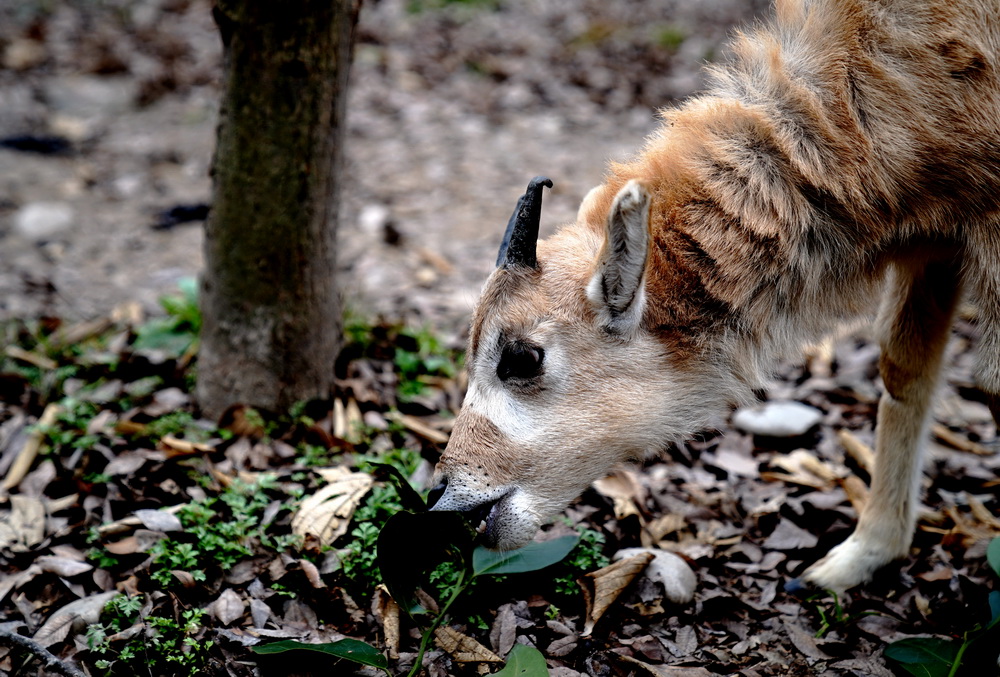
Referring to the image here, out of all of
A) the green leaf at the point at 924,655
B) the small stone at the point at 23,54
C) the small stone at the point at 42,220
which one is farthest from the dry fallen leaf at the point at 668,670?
the small stone at the point at 23,54

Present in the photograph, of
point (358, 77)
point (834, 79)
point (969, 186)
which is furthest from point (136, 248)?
point (969, 186)

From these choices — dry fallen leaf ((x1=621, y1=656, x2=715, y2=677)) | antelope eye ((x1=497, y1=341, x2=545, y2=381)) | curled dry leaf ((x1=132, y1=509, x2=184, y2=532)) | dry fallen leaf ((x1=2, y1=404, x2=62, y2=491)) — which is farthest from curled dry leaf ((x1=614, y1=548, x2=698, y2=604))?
dry fallen leaf ((x1=2, y1=404, x2=62, y2=491))

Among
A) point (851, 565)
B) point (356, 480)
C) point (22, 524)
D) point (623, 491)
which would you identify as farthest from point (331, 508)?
point (851, 565)

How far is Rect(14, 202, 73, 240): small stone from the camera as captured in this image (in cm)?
770

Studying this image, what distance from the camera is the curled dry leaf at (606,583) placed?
3.79 meters

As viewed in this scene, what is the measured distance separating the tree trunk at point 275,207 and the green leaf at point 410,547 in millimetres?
1818

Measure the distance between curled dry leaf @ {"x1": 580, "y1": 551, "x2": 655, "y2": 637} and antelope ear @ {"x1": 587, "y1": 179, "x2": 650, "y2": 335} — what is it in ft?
3.94

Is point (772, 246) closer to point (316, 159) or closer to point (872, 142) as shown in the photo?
point (872, 142)

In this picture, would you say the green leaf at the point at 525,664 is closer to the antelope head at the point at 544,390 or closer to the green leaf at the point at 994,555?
the antelope head at the point at 544,390

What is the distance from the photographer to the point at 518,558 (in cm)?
366

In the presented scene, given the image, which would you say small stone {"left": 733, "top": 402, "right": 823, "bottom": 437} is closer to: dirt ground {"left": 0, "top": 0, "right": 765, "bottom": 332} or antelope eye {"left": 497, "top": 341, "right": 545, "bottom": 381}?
dirt ground {"left": 0, "top": 0, "right": 765, "bottom": 332}

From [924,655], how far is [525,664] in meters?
1.79

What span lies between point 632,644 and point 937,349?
2.33 metres

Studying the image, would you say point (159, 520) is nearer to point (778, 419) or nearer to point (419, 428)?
point (419, 428)
